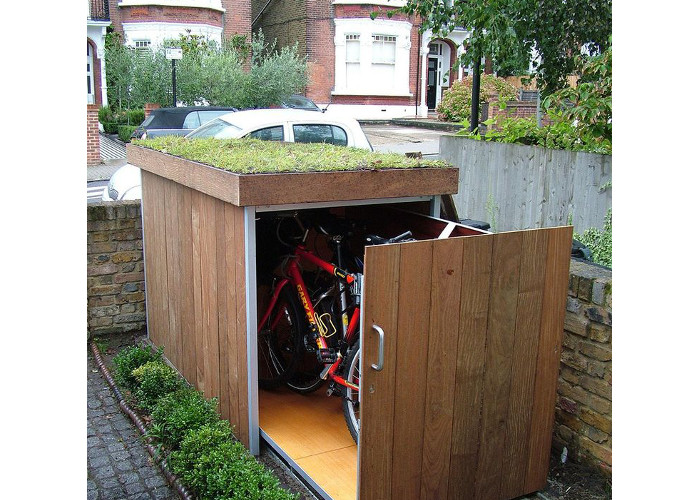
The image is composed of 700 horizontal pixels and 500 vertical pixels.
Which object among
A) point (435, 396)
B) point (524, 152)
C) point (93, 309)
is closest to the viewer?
point (435, 396)

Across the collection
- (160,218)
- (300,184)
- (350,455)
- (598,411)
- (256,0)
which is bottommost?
(350,455)

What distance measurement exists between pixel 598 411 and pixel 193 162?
2848mm

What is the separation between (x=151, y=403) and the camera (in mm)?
4855

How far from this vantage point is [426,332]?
3.45 m

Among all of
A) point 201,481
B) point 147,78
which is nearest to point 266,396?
point 201,481

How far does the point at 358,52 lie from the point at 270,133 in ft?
73.7

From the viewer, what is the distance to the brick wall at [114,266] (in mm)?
6176

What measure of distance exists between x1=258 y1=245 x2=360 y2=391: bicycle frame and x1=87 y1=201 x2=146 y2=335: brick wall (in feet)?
5.69

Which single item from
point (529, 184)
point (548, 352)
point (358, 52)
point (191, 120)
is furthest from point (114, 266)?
point (358, 52)

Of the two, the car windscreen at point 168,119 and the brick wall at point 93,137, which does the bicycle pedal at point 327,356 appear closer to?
the car windscreen at point 168,119

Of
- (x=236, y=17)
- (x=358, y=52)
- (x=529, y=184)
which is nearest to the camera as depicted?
(x=529, y=184)

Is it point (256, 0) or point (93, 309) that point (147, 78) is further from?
point (93, 309)

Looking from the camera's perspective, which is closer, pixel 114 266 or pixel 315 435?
pixel 315 435

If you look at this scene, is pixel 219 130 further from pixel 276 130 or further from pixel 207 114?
pixel 207 114
